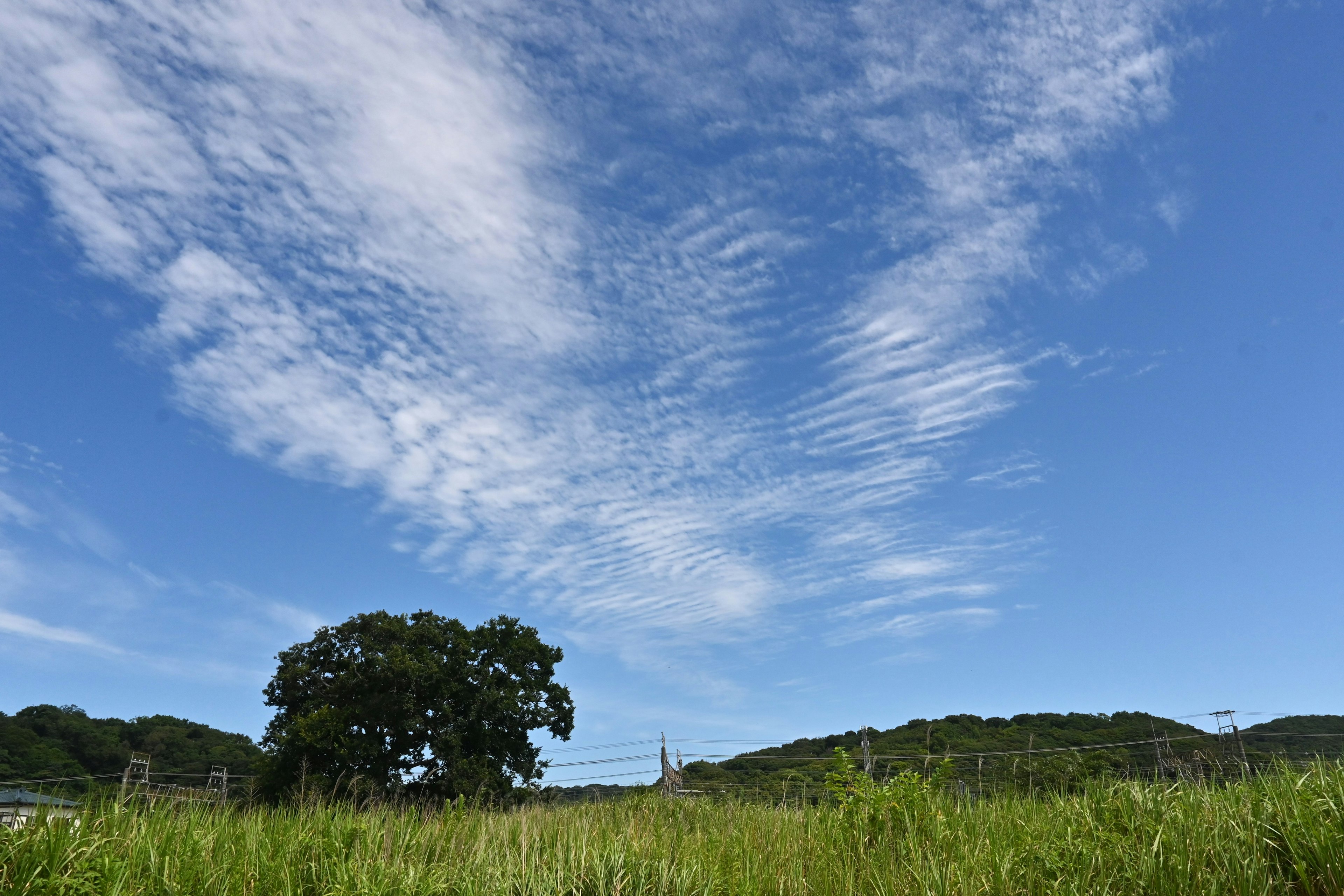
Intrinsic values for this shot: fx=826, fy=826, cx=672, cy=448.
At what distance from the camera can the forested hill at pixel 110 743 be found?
39500 millimetres

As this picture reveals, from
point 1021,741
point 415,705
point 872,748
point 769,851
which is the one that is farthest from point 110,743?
point 769,851

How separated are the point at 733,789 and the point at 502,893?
22.3ft

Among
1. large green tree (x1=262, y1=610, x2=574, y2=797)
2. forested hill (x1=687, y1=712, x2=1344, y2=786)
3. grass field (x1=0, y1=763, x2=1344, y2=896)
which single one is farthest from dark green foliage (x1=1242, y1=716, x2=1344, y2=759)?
large green tree (x1=262, y1=610, x2=574, y2=797)

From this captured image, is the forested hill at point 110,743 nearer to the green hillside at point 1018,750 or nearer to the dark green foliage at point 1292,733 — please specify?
the green hillside at point 1018,750

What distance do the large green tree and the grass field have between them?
819 inches

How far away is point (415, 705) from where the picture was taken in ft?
100

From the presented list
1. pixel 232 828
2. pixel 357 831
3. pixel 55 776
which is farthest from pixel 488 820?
pixel 55 776

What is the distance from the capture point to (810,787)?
39.2ft

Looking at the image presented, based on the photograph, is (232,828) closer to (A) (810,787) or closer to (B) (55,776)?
(B) (55,776)

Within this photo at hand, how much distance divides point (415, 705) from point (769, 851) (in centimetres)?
2474

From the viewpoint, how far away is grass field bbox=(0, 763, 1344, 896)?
6.88m

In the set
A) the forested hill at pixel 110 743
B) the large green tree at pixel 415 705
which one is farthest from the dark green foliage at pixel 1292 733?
the forested hill at pixel 110 743

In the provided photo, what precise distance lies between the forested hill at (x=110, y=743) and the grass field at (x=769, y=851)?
32395 millimetres

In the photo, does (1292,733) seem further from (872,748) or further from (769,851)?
(769,851)
